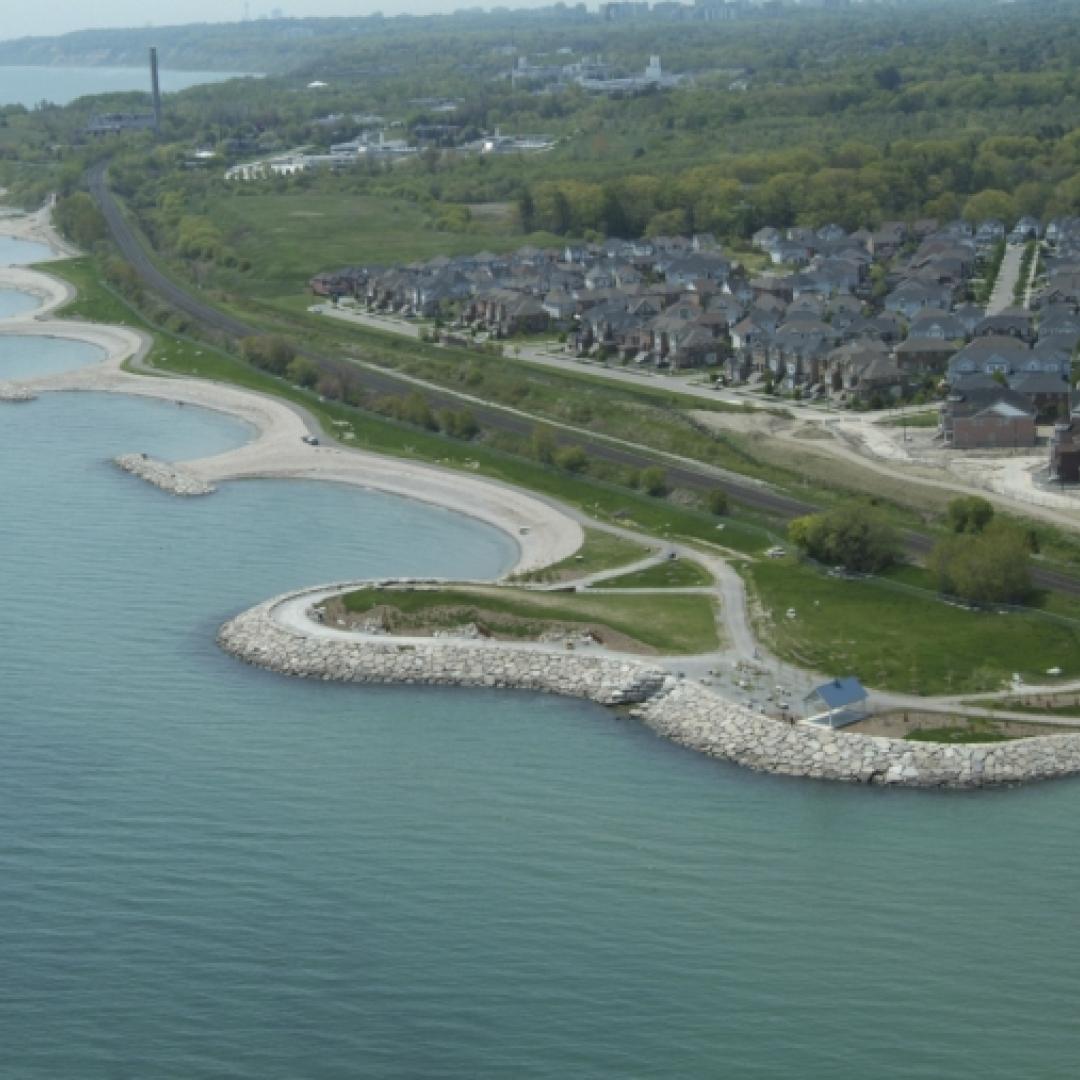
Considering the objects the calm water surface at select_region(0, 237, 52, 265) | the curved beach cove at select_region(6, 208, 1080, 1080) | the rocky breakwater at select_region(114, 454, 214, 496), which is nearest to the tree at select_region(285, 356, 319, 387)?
the rocky breakwater at select_region(114, 454, 214, 496)

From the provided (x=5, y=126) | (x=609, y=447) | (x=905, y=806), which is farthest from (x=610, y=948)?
(x=5, y=126)

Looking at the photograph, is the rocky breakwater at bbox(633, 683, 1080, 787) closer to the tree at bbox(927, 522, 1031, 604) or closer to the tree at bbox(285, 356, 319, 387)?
the tree at bbox(927, 522, 1031, 604)

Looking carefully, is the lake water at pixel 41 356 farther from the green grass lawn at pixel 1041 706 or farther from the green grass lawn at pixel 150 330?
the green grass lawn at pixel 1041 706

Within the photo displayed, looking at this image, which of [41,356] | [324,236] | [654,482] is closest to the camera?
[654,482]

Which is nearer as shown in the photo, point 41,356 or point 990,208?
point 41,356

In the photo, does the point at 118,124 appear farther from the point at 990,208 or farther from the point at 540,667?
the point at 540,667

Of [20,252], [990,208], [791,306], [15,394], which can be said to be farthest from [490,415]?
[20,252]
